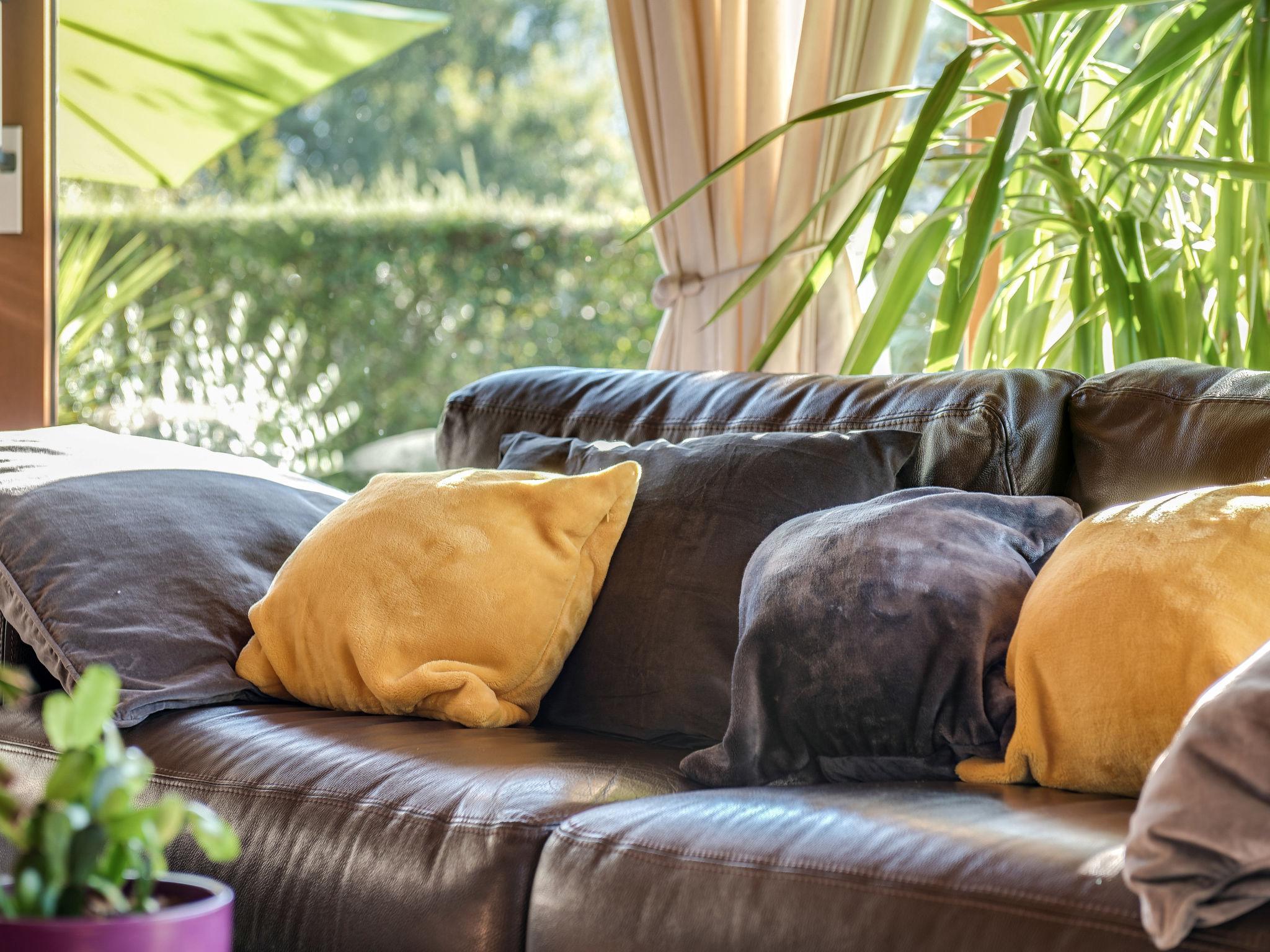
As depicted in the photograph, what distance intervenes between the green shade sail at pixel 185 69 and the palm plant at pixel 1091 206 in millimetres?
2243

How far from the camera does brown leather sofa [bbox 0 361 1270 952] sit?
3.25 feet

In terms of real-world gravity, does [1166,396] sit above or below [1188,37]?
below

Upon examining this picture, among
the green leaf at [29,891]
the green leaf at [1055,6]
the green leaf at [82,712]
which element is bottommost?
the green leaf at [29,891]

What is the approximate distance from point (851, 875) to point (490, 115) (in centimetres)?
468

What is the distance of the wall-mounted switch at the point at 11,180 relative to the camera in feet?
10.3

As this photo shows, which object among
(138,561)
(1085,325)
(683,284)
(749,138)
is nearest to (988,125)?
(749,138)

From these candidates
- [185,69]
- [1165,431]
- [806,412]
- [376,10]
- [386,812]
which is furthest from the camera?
[376,10]

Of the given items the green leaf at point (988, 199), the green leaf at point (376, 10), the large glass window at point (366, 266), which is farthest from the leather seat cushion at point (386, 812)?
the large glass window at point (366, 266)

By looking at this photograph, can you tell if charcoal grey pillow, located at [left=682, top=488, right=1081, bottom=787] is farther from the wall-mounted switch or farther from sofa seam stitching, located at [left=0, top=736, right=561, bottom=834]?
the wall-mounted switch

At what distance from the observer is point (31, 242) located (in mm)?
3186

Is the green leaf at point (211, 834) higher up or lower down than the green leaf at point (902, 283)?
lower down

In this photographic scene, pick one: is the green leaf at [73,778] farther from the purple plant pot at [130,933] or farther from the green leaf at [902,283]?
the green leaf at [902,283]

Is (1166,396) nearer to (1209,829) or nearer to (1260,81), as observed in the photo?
(1260,81)

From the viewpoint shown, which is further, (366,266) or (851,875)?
(366,266)
